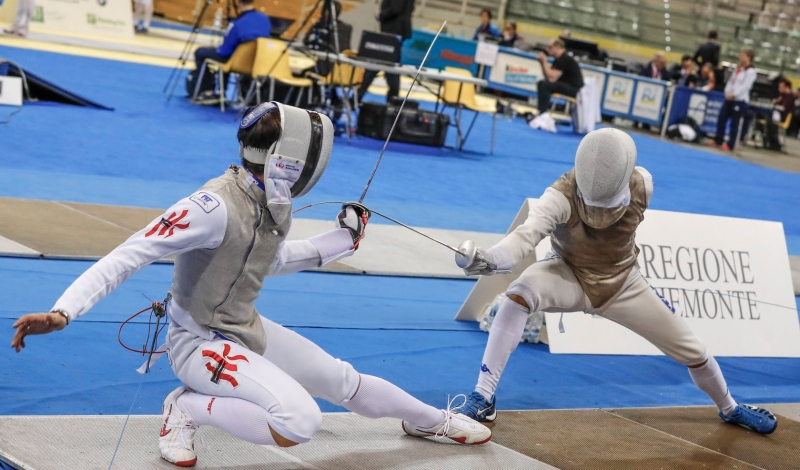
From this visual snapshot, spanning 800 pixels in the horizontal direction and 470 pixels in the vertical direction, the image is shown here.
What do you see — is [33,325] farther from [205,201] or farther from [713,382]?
[713,382]

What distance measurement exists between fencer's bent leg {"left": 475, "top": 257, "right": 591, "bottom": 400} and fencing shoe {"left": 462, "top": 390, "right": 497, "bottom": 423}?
2 cm

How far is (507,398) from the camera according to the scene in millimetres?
4000

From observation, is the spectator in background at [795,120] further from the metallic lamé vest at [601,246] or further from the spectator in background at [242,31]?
the metallic lamé vest at [601,246]

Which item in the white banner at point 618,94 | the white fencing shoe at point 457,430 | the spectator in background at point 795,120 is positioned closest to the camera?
the white fencing shoe at point 457,430

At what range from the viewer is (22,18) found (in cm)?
1438

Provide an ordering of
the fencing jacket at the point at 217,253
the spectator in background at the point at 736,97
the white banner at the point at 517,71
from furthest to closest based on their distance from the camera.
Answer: the white banner at the point at 517,71, the spectator in background at the point at 736,97, the fencing jacket at the point at 217,253

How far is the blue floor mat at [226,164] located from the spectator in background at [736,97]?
2230 mm

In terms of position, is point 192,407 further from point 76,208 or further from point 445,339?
point 76,208

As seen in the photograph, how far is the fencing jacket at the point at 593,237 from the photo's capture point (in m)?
3.54

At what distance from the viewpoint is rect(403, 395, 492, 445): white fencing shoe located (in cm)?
322

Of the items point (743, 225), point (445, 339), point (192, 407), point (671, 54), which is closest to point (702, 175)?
point (743, 225)

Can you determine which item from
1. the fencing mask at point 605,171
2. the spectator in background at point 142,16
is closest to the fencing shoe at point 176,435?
the fencing mask at point 605,171

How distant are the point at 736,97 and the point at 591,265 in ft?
45.1

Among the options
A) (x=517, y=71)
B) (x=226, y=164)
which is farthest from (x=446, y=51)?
(x=226, y=164)
